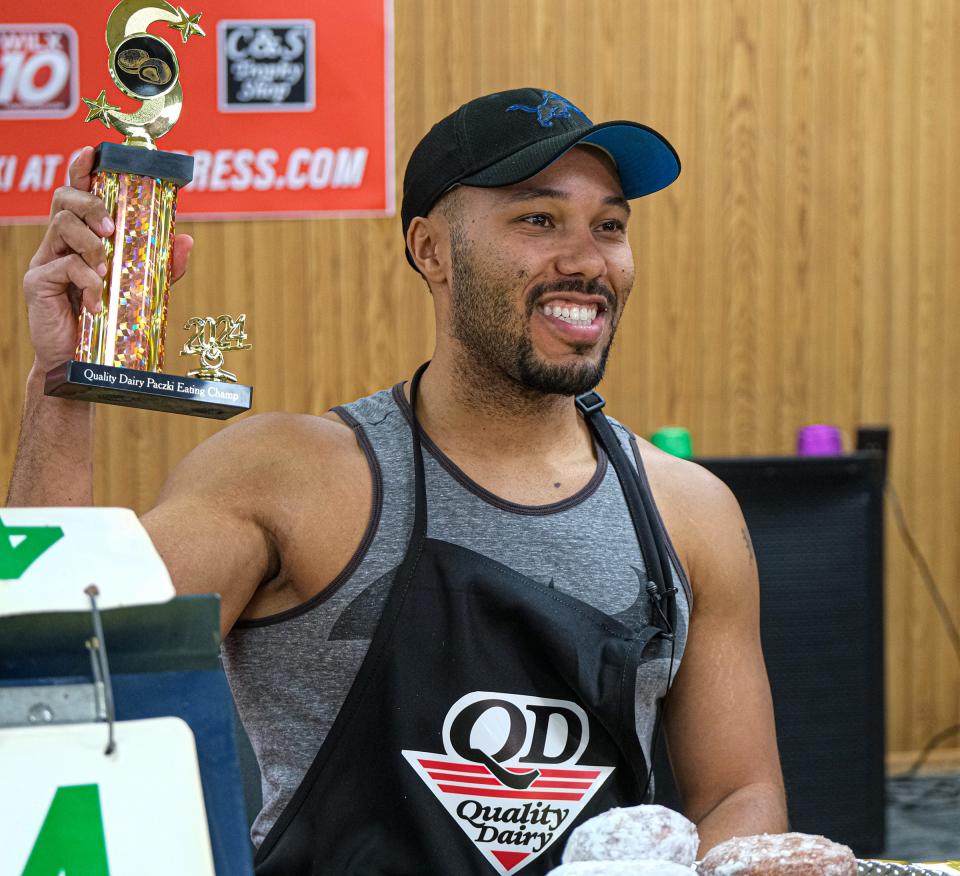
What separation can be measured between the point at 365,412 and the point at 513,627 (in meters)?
0.34

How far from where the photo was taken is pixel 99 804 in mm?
680

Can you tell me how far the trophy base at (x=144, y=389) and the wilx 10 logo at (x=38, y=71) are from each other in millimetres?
1992

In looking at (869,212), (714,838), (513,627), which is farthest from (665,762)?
(869,212)

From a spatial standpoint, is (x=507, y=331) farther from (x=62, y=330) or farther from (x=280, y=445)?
(x=62, y=330)

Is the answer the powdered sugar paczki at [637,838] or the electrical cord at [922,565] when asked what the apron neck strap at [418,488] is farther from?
the electrical cord at [922,565]

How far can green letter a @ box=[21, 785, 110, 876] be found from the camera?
67cm

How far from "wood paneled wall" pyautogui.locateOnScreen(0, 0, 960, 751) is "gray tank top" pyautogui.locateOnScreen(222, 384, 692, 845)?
1610mm

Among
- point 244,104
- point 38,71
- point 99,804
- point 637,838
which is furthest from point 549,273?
point 38,71

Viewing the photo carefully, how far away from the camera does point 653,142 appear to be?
1490mm

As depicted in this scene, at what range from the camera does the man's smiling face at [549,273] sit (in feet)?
4.86

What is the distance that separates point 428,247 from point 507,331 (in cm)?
20

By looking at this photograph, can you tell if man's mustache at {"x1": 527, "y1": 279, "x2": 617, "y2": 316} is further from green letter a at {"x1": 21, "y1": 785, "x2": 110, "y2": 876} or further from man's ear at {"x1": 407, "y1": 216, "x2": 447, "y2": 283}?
green letter a at {"x1": 21, "y1": 785, "x2": 110, "y2": 876}

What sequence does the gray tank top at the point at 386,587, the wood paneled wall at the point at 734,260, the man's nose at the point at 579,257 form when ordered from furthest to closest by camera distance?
the wood paneled wall at the point at 734,260
the man's nose at the point at 579,257
the gray tank top at the point at 386,587

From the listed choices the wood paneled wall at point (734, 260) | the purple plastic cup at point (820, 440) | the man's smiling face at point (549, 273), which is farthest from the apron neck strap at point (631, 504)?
the wood paneled wall at point (734, 260)
